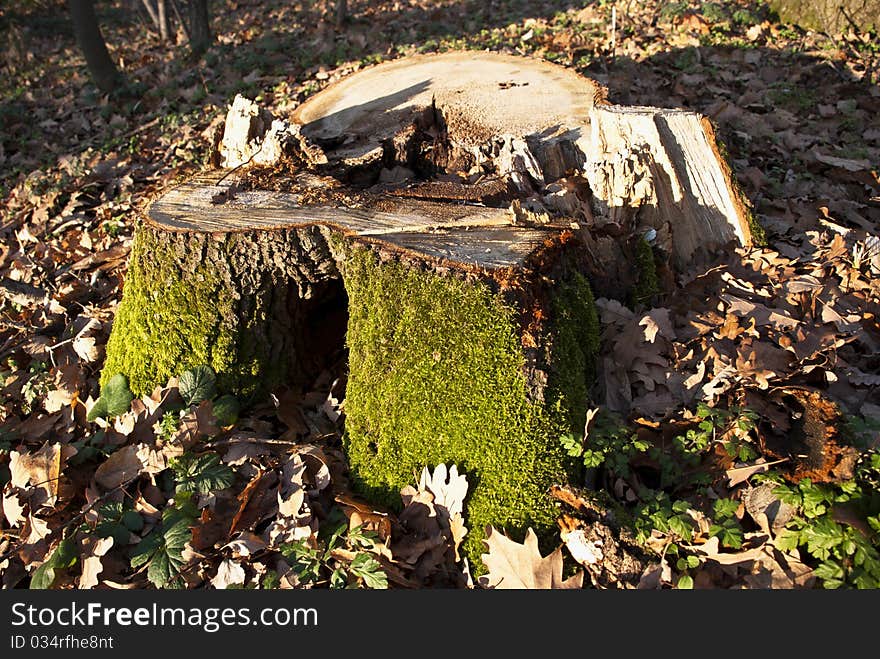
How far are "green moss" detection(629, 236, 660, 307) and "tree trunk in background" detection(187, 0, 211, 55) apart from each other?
8960mm

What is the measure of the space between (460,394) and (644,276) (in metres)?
1.49

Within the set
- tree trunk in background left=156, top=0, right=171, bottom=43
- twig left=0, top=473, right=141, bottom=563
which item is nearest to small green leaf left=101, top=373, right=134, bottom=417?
twig left=0, top=473, right=141, bottom=563

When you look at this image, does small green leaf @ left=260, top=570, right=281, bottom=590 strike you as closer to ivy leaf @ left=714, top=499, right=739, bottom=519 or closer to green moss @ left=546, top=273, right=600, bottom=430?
green moss @ left=546, top=273, right=600, bottom=430

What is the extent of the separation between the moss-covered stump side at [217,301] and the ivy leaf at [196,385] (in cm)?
5

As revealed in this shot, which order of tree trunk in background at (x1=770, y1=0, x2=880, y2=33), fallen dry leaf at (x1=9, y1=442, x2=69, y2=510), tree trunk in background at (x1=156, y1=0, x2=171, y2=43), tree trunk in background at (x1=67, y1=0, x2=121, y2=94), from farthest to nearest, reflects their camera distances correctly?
tree trunk in background at (x1=156, y1=0, x2=171, y2=43) < tree trunk in background at (x1=67, y1=0, x2=121, y2=94) < tree trunk in background at (x1=770, y1=0, x2=880, y2=33) < fallen dry leaf at (x1=9, y1=442, x2=69, y2=510)

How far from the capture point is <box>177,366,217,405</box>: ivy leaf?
3277 mm

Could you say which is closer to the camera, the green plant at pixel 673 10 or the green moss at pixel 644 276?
the green moss at pixel 644 276

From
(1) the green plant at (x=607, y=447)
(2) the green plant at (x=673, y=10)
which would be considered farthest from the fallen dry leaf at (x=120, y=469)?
(2) the green plant at (x=673, y=10)

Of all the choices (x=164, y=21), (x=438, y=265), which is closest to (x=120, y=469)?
(x=438, y=265)

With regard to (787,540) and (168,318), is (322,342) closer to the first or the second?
(168,318)

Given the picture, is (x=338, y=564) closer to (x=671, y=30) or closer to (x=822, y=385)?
(x=822, y=385)

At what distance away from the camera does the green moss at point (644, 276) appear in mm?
3561

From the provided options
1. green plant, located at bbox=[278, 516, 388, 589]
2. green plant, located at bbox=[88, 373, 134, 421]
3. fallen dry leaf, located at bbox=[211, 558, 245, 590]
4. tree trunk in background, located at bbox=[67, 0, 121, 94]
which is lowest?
fallen dry leaf, located at bbox=[211, 558, 245, 590]

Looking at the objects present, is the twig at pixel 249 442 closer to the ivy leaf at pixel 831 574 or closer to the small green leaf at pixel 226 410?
the small green leaf at pixel 226 410
